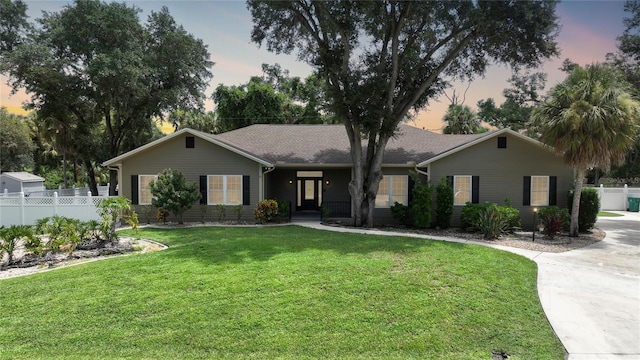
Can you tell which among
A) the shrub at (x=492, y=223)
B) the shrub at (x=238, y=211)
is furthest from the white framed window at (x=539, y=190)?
the shrub at (x=238, y=211)

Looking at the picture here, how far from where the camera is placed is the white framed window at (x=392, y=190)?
1511cm

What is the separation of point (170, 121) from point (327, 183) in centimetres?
2755

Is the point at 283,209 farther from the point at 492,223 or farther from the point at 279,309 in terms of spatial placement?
the point at 279,309

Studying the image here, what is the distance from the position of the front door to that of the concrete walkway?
26.1ft

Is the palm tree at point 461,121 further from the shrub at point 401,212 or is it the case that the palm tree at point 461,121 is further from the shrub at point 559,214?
the shrub at point 401,212

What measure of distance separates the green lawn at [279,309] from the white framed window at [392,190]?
22.4ft

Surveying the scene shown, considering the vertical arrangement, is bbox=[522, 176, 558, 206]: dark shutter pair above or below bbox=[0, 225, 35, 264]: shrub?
above

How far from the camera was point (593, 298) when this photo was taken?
6379 mm

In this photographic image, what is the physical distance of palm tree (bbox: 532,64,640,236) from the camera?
11.2 m

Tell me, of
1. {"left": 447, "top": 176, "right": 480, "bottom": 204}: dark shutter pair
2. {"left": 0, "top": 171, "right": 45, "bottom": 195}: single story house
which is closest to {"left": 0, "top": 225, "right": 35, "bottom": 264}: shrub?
{"left": 447, "top": 176, "right": 480, "bottom": 204}: dark shutter pair

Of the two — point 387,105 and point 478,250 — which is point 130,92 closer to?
point 387,105

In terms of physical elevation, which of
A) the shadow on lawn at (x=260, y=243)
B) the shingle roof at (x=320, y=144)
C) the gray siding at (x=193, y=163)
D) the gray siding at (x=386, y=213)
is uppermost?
the shingle roof at (x=320, y=144)

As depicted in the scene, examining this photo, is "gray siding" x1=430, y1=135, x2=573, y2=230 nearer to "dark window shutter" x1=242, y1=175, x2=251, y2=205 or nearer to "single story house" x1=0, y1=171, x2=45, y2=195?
"dark window shutter" x1=242, y1=175, x2=251, y2=205

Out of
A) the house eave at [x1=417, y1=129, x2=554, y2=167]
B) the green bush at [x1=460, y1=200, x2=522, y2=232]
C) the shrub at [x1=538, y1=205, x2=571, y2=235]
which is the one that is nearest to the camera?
the green bush at [x1=460, y1=200, x2=522, y2=232]
